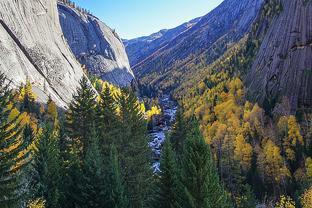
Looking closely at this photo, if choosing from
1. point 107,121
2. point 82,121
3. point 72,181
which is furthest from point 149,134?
point 72,181

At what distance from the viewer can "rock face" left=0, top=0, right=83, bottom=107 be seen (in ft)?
382

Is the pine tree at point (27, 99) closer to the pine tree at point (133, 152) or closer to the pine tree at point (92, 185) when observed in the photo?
the pine tree at point (133, 152)

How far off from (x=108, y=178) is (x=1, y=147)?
13599 millimetres

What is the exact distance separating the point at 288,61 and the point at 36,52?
251ft

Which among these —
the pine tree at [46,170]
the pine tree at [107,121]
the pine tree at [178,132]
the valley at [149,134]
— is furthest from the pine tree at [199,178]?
the pine tree at [178,132]

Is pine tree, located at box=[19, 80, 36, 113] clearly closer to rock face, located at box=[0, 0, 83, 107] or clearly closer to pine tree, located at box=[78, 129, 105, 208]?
rock face, located at box=[0, 0, 83, 107]

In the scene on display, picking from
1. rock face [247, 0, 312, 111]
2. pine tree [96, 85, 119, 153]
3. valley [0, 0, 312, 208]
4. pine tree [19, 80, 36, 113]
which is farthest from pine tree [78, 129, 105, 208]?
pine tree [19, 80, 36, 113]

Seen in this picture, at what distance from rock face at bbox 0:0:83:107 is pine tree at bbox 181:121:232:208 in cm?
9006

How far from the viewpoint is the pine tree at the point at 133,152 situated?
143 feet

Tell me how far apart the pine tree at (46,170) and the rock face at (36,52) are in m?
72.9

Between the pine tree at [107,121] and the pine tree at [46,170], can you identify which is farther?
the pine tree at [107,121]

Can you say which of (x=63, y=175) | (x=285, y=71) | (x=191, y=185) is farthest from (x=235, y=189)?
(x=191, y=185)

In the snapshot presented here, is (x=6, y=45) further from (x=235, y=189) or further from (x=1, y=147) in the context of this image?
(x=1, y=147)

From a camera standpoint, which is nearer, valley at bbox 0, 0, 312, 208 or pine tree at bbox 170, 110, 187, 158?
valley at bbox 0, 0, 312, 208
